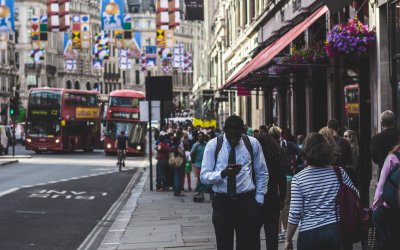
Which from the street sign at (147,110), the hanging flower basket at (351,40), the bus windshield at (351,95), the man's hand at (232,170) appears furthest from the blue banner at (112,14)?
the man's hand at (232,170)

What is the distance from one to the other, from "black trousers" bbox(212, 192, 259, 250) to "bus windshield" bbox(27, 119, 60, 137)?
42.5 metres

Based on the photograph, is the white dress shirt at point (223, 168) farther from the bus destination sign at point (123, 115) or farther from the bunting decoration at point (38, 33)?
the bunting decoration at point (38, 33)

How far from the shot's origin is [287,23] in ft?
82.4

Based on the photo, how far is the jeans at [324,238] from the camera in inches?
254

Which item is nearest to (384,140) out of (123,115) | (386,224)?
(386,224)

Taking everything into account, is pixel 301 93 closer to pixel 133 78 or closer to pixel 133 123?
pixel 133 123

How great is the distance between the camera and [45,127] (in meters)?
49.8

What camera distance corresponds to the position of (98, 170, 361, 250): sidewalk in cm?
1178

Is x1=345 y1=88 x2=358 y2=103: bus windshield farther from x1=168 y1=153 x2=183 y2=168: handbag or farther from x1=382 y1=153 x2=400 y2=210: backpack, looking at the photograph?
x1=382 y1=153 x2=400 y2=210: backpack

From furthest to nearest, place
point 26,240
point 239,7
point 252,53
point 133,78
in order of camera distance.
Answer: point 133,78, point 239,7, point 252,53, point 26,240

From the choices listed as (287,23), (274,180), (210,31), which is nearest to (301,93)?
(287,23)

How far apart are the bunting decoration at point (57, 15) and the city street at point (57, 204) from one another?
10257 mm

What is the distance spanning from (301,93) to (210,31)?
4874 cm

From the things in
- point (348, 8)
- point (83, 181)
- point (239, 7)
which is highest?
point (239, 7)
